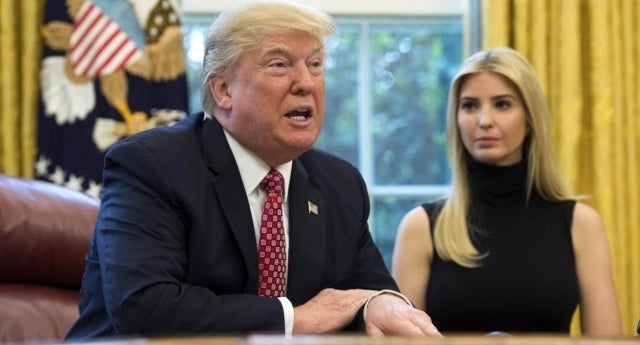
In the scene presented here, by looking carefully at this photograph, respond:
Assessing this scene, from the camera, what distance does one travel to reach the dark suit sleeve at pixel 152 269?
1.95m

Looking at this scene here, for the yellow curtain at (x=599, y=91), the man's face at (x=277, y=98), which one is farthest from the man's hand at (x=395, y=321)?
the yellow curtain at (x=599, y=91)

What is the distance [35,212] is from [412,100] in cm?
200

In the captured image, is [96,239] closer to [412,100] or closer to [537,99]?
[537,99]

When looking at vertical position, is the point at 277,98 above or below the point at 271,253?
above

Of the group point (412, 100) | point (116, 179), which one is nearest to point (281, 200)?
point (116, 179)

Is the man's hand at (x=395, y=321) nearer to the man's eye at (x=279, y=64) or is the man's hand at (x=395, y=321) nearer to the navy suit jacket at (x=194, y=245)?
the navy suit jacket at (x=194, y=245)

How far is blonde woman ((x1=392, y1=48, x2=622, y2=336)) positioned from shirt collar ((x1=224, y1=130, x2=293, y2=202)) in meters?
0.97

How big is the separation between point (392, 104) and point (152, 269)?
7.93ft

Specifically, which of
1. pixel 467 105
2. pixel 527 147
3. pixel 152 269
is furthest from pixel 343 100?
pixel 152 269

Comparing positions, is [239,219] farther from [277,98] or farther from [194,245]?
[277,98]

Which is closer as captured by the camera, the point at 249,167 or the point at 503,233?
the point at 249,167

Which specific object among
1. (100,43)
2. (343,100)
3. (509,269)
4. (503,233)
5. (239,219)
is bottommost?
(509,269)

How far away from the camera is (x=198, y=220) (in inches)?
82.7

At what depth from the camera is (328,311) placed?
211 cm
